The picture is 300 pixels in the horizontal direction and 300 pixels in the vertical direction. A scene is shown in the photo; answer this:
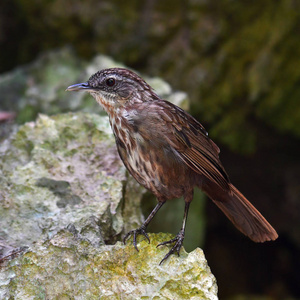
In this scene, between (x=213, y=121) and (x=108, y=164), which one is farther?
(x=213, y=121)

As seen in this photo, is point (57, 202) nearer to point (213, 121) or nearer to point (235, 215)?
point (235, 215)

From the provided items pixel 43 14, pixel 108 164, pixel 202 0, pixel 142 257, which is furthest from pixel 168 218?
pixel 43 14

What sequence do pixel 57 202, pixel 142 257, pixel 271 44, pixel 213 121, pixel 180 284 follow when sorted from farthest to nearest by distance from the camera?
pixel 213 121
pixel 271 44
pixel 57 202
pixel 142 257
pixel 180 284

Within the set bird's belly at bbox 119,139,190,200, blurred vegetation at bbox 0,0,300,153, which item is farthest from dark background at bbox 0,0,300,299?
bird's belly at bbox 119,139,190,200

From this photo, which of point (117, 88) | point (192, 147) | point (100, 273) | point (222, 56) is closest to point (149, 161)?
point (192, 147)

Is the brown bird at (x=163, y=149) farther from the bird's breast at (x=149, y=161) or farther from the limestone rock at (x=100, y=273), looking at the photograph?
the limestone rock at (x=100, y=273)

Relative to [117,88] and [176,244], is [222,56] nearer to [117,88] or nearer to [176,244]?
[117,88]
